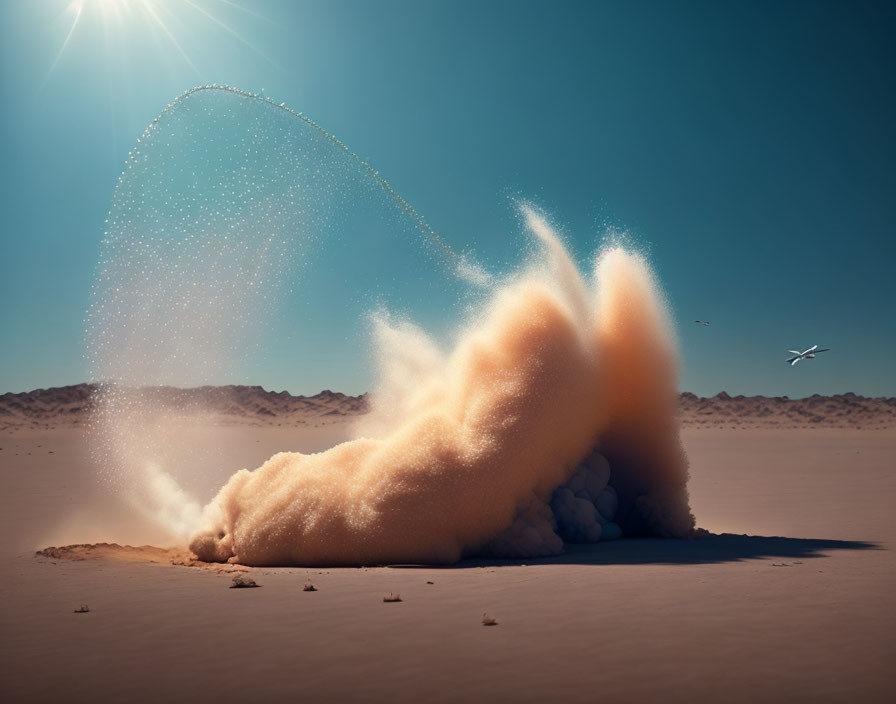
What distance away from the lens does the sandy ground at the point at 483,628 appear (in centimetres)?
707

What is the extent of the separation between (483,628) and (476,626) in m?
0.12

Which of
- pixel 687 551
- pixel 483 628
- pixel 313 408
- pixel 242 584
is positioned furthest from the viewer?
pixel 313 408

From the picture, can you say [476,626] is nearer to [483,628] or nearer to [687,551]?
[483,628]

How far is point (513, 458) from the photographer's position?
14.8m

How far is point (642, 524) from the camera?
17141mm

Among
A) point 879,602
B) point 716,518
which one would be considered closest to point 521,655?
point 879,602

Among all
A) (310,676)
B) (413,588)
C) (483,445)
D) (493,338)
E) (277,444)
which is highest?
(277,444)

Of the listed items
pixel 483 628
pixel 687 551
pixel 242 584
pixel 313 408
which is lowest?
pixel 483 628

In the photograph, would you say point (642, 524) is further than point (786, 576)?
Yes

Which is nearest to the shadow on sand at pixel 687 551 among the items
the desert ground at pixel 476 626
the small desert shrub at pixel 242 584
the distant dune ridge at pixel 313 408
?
the desert ground at pixel 476 626

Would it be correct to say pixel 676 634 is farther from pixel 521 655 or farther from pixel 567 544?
pixel 567 544

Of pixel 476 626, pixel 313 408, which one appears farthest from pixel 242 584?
pixel 313 408

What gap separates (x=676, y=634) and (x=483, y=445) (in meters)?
6.62

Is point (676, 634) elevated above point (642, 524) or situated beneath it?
situated beneath
